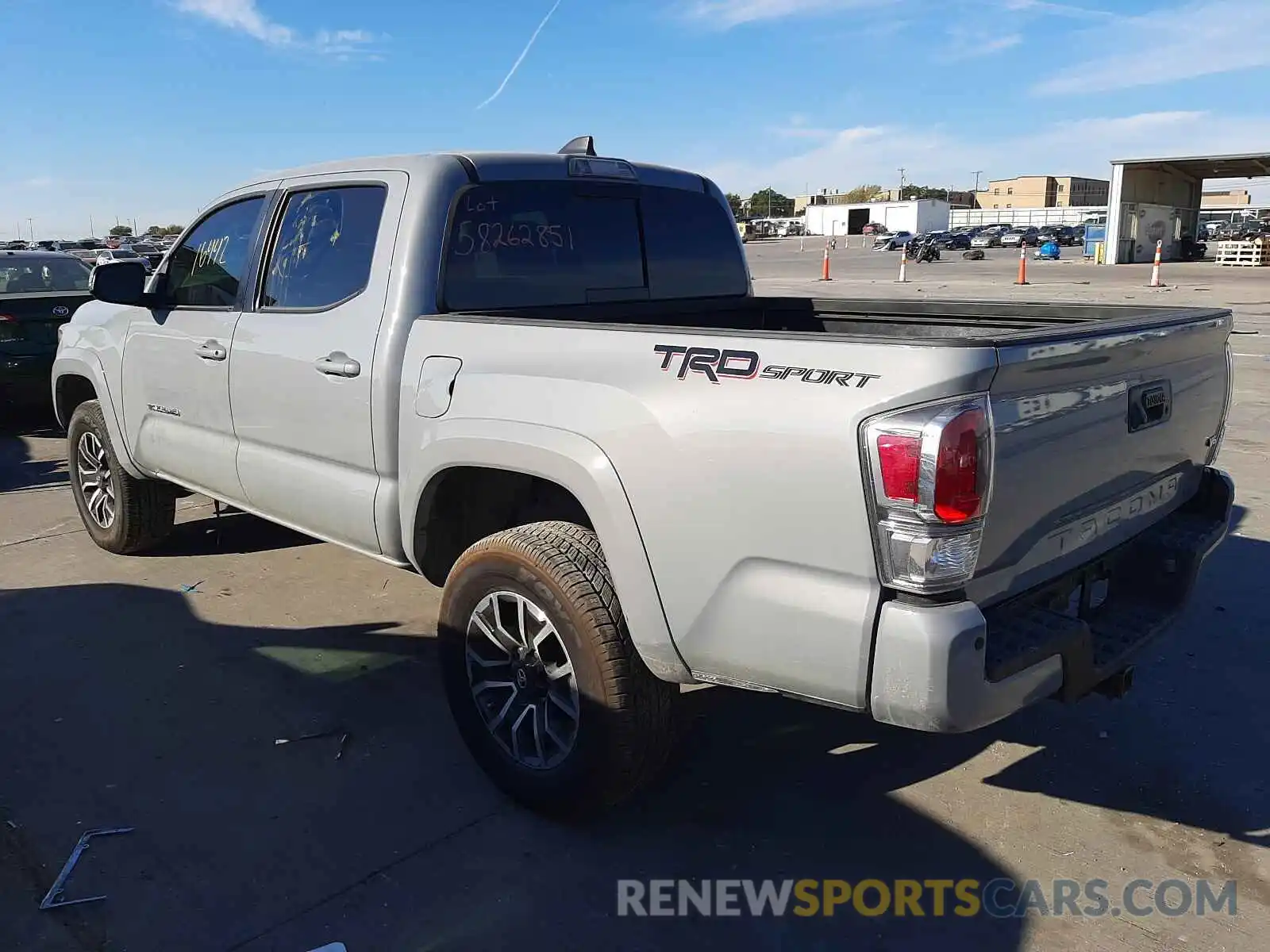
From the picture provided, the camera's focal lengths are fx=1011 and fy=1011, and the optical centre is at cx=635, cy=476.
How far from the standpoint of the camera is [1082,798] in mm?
3305

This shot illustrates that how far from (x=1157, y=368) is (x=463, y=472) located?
2.13 meters

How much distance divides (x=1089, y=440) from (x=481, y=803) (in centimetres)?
213

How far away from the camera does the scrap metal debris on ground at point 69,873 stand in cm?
280

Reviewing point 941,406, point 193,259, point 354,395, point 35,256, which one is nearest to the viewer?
point 941,406

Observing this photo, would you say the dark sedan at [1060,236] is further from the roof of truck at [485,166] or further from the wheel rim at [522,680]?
the wheel rim at [522,680]

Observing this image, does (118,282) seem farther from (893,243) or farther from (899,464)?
(893,243)

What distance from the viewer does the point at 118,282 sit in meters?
Answer: 4.68

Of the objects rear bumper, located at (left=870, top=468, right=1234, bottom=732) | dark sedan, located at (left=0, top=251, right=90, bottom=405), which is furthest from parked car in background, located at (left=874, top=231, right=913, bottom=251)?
rear bumper, located at (left=870, top=468, right=1234, bottom=732)

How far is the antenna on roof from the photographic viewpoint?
4.43 meters

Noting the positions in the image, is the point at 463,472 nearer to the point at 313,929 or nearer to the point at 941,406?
the point at 313,929

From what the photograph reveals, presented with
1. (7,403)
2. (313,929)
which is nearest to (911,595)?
(313,929)

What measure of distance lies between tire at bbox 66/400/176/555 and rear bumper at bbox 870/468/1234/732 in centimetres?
459

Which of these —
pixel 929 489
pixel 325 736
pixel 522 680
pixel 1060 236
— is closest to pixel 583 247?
pixel 522 680

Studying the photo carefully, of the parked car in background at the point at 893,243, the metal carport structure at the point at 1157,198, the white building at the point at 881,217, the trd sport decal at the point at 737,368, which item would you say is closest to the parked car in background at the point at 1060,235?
the parked car in background at the point at 893,243
